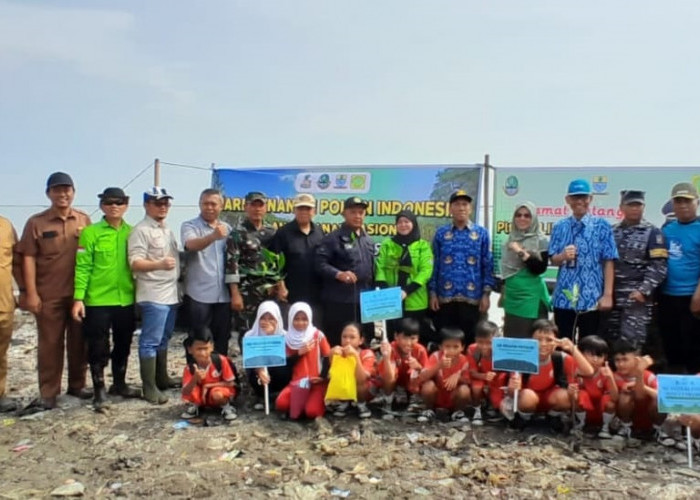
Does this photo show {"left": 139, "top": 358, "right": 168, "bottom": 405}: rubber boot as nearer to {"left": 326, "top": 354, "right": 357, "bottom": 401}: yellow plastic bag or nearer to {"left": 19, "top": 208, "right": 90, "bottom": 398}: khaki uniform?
{"left": 19, "top": 208, "right": 90, "bottom": 398}: khaki uniform

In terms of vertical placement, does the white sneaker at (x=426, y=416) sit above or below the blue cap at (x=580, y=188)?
below

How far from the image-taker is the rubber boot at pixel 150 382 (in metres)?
5.71

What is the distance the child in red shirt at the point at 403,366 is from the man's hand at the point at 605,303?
60.9 inches

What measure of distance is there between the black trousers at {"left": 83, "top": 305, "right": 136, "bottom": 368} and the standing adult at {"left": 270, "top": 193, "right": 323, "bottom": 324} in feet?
4.70

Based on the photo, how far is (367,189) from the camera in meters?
8.91

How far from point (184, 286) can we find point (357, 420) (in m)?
2.12

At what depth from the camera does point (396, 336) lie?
5.36m

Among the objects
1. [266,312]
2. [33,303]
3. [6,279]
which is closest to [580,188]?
[266,312]

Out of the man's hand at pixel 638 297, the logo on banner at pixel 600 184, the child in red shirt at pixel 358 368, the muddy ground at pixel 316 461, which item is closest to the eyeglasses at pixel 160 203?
the muddy ground at pixel 316 461

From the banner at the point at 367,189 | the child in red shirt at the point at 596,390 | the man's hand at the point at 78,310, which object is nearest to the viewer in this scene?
the child in red shirt at the point at 596,390

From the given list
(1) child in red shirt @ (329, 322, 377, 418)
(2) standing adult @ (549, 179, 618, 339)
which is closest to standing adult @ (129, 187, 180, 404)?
(1) child in red shirt @ (329, 322, 377, 418)

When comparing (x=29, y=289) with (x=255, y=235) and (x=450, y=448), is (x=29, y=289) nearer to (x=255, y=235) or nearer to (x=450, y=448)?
(x=255, y=235)

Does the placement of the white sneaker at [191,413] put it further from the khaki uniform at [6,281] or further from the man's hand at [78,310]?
the khaki uniform at [6,281]

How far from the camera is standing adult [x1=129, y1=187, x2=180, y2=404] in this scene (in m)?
5.52
